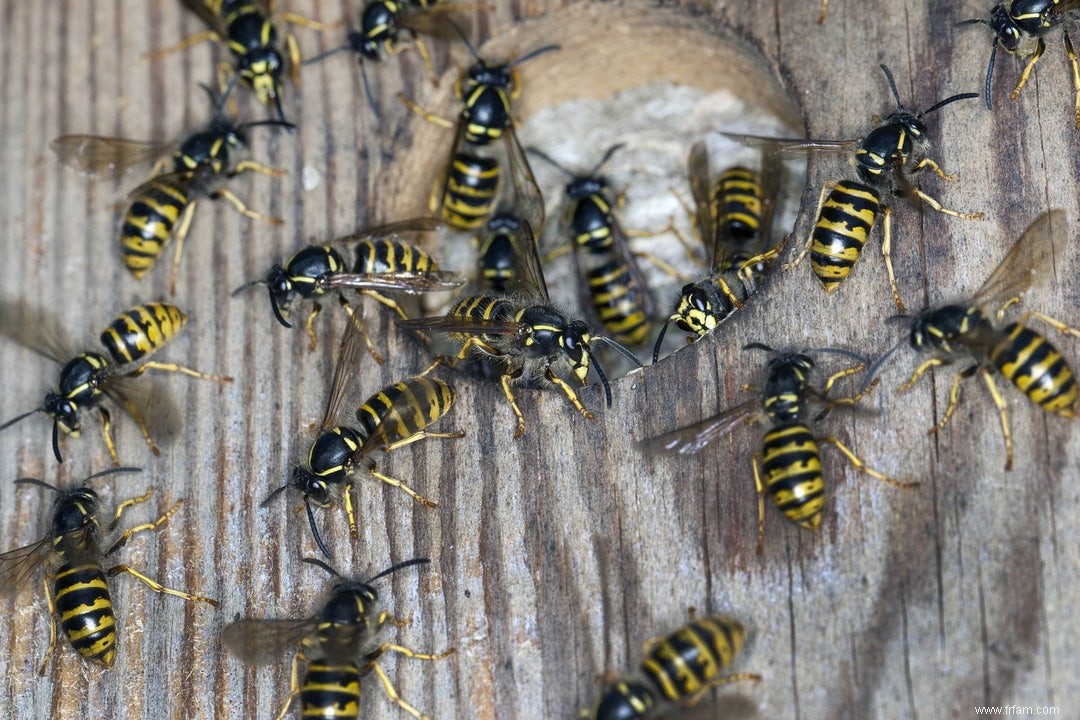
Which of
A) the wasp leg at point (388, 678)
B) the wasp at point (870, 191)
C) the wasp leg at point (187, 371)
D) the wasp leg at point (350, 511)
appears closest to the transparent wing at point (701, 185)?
the wasp at point (870, 191)

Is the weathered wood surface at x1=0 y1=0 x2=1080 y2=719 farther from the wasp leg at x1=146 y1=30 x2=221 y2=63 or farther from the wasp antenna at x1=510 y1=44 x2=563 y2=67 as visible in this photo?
the wasp leg at x1=146 y1=30 x2=221 y2=63

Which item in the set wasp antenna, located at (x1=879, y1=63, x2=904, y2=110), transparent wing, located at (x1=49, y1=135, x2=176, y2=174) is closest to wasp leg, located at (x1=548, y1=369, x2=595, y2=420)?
wasp antenna, located at (x1=879, y1=63, x2=904, y2=110)

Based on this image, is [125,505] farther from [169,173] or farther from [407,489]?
[169,173]

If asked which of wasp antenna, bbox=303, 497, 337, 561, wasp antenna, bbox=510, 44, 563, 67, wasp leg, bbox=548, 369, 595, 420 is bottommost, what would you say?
wasp antenna, bbox=303, 497, 337, 561

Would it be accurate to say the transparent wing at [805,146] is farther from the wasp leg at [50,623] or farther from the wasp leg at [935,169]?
the wasp leg at [50,623]

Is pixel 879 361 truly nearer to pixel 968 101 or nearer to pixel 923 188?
pixel 923 188

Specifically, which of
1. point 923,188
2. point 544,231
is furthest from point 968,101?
point 544,231
